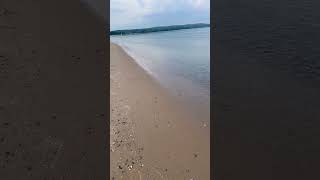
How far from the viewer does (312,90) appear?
433 centimetres

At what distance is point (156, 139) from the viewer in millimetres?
4129

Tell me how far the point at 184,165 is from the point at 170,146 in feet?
1.58

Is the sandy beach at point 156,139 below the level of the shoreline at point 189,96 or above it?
below

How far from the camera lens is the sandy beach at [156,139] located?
3.42 metres
